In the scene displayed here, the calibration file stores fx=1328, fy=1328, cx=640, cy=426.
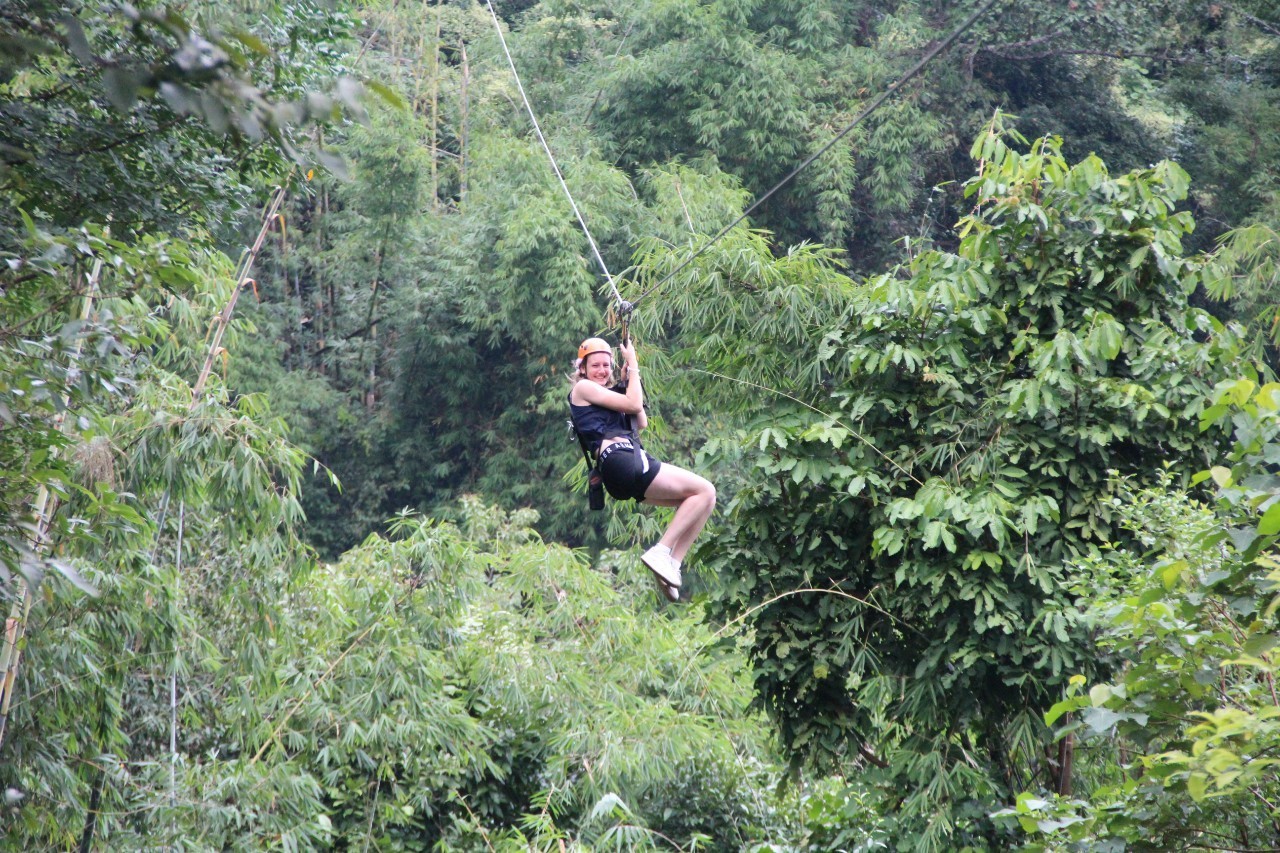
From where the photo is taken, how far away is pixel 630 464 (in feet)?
15.2

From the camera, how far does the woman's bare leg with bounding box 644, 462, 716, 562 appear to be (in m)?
4.66

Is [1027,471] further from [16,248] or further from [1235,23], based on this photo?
[1235,23]

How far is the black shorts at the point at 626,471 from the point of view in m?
4.64

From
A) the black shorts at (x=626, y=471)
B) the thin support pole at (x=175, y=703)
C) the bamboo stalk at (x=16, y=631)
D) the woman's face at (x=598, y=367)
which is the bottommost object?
the thin support pole at (x=175, y=703)

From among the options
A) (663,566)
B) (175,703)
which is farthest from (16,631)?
(663,566)

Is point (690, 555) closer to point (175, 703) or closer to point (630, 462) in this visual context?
point (630, 462)

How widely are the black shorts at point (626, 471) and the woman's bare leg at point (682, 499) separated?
0.09ft

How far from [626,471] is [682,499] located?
0.79 feet

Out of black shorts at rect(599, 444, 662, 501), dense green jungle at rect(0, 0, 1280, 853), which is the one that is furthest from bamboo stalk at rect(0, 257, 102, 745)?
black shorts at rect(599, 444, 662, 501)

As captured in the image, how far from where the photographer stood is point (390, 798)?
7.24 m

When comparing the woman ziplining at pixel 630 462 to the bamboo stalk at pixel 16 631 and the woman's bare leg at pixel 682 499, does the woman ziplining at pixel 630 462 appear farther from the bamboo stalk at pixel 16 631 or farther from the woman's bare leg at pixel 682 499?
the bamboo stalk at pixel 16 631

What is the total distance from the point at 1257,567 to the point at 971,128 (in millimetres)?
14879

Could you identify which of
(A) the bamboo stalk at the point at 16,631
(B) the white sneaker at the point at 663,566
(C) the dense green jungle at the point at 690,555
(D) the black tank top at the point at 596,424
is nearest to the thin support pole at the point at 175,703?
(C) the dense green jungle at the point at 690,555

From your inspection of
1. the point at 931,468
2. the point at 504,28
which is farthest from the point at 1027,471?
the point at 504,28
